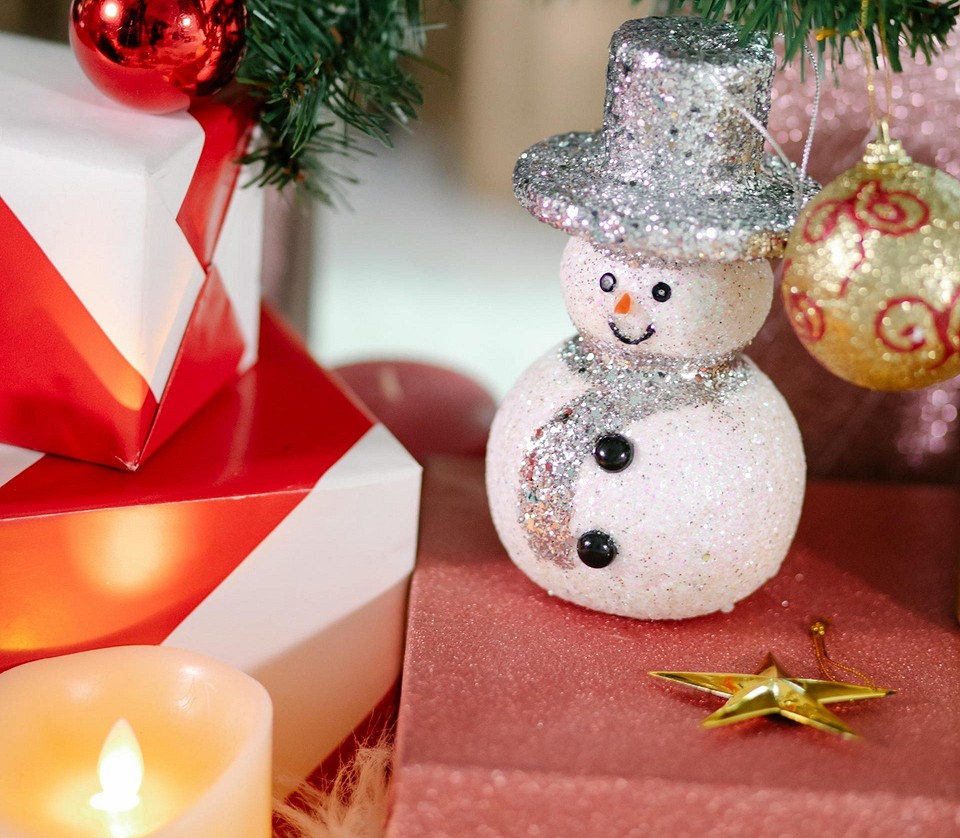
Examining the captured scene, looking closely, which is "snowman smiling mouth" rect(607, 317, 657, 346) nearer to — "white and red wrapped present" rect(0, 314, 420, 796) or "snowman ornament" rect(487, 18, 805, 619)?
"snowman ornament" rect(487, 18, 805, 619)

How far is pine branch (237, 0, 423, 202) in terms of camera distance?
65cm

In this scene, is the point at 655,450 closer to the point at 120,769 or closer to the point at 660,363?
the point at 660,363

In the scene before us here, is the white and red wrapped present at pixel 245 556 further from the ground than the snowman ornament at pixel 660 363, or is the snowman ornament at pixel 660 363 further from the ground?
the snowman ornament at pixel 660 363

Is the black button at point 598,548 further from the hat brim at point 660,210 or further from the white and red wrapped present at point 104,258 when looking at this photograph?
the white and red wrapped present at point 104,258

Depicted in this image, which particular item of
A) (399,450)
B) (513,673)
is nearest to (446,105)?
(399,450)

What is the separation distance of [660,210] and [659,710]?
245 mm

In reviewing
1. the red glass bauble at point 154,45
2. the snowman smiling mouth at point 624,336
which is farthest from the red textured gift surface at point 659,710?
the red glass bauble at point 154,45

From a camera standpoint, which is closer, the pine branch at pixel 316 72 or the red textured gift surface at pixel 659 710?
the red textured gift surface at pixel 659 710

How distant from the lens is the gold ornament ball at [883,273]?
440 millimetres

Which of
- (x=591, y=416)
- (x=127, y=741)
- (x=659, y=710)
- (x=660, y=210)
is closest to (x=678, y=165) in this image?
(x=660, y=210)

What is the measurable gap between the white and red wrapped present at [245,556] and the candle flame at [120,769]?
9 centimetres

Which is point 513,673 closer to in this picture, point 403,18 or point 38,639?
point 38,639

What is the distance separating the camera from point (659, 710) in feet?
1.82

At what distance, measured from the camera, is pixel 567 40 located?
783mm
